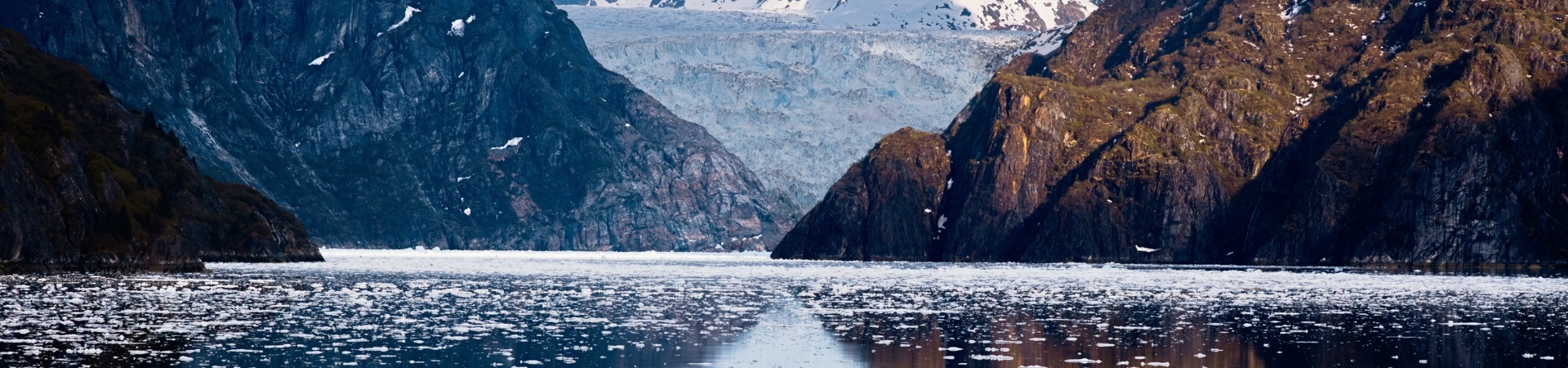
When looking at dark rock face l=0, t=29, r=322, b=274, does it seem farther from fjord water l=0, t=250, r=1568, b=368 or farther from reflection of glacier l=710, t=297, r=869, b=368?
reflection of glacier l=710, t=297, r=869, b=368

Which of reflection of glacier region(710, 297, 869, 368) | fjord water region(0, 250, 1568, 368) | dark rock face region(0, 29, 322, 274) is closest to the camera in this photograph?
reflection of glacier region(710, 297, 869, 368)

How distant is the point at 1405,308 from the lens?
3194 inches

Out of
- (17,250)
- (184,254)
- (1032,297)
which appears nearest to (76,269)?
(17,250)

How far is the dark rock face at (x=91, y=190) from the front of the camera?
112 meters

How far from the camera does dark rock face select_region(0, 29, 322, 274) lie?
111500 mm

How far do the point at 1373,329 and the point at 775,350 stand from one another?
2716 cm

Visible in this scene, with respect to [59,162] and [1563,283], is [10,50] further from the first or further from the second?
[1563,283]

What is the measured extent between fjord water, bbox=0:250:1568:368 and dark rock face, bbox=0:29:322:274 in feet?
24.6

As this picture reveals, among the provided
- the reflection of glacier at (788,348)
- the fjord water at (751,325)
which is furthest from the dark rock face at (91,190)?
the reflection of glacier at (788,348)

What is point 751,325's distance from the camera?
65.8 meters

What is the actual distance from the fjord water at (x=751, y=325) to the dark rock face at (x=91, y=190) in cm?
751

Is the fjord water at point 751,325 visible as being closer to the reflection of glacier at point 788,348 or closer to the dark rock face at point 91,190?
the reflection of glacier at point 788,348

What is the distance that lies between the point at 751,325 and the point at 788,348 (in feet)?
37.1

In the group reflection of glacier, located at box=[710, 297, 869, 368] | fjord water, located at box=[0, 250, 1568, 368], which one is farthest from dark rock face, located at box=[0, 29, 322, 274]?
reflection of glacier, located at box=[710, 297, 869, 368]
